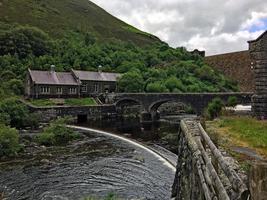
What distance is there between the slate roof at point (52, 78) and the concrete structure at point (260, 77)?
180 ft

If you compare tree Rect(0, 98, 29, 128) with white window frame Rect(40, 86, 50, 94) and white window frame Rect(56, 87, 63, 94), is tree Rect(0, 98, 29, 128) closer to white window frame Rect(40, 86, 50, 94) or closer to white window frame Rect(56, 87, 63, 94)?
white window frame Rect(40, 86, 50, 94)

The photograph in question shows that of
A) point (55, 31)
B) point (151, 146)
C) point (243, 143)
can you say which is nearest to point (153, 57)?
point (55, 31)

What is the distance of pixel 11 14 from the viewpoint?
151875 millimetres

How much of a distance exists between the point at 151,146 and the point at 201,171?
97.6 ft

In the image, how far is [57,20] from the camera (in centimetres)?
16788

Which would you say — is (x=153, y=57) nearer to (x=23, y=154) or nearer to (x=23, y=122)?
(x=23, y=122)

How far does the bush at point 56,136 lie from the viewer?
132 feet

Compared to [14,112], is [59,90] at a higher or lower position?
higher

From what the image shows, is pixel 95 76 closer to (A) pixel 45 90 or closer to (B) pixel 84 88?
(B) pixel 84 88

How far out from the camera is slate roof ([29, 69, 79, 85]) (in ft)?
239

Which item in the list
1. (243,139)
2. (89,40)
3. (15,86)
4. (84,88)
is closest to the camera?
(243,139)

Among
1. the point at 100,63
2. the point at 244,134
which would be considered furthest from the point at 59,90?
the point at 244,134

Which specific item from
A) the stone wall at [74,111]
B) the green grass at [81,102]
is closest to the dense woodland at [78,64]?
the stone wall at [74,111]

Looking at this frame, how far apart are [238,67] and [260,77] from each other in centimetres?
8741
